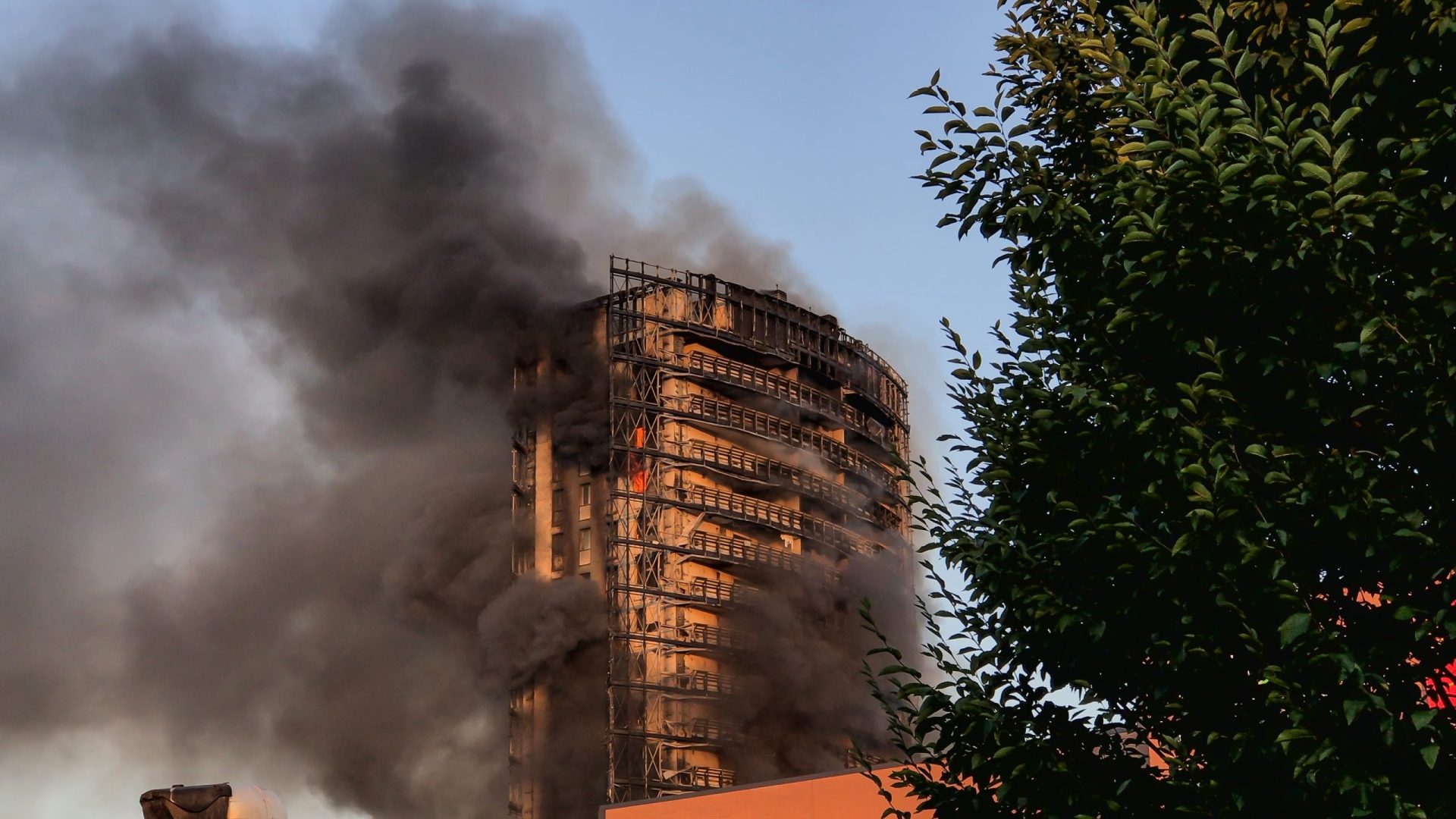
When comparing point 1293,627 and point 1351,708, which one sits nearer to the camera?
point 1351,708

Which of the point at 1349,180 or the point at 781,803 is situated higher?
the point at 781,803

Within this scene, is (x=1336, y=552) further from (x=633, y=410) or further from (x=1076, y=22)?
(x=633, y=410)

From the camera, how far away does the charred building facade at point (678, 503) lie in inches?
2798

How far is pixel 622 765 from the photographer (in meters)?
69.4

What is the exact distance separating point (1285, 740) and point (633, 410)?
66.4 metres

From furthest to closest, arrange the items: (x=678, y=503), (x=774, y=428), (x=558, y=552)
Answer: (x=774, y=428), (x=558, y=552), (x=678, y=503)

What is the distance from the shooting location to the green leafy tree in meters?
8.51

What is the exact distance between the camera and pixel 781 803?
28.7 metres

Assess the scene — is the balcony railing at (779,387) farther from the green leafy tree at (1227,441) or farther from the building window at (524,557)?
the green leafy tree at (1227,441)

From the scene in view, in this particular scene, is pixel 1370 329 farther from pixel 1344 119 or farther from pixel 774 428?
pixel 774 428

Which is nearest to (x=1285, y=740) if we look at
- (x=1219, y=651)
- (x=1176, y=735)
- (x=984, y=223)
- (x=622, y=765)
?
(x=1219, y=651)

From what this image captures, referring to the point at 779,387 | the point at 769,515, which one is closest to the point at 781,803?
the point at 769,515

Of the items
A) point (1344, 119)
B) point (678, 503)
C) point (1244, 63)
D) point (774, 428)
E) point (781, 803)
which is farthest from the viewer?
point (774, 428)

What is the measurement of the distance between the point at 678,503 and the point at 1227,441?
64.3 m
